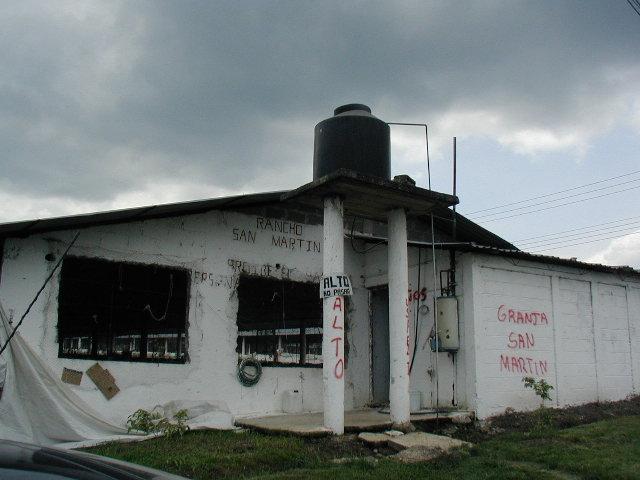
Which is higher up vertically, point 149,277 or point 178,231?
point 178,231

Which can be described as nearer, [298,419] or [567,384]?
[298,419]

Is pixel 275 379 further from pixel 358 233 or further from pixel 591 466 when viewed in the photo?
pixel 591 466

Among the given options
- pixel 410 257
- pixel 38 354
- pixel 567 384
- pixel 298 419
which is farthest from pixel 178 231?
pixel 567 384

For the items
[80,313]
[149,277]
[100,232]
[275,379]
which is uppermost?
[100,232]

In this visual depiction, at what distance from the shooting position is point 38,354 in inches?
334

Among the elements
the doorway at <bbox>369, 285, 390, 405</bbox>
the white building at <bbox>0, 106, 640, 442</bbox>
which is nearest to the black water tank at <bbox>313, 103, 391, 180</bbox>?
the white building at <bbox>0, 106, 640, 442</bbox>

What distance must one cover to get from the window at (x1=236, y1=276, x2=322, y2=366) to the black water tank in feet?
8.45

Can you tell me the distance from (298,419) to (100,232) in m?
4.21

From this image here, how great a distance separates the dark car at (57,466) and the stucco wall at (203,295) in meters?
6.23

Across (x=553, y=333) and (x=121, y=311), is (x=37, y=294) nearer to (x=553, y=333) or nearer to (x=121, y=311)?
(x=121, y=311)

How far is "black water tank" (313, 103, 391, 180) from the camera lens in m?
9.20

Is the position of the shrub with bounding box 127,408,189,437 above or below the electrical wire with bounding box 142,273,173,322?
below

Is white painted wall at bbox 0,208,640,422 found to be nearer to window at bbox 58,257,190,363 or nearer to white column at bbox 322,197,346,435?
window at bbox 58,257,190,363

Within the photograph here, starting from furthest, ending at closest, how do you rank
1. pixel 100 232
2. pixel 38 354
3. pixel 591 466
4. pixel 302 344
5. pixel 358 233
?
pixel 358 233
pixel 302 344
pixel 100 232
pixel 38 354
pixel 591 466
